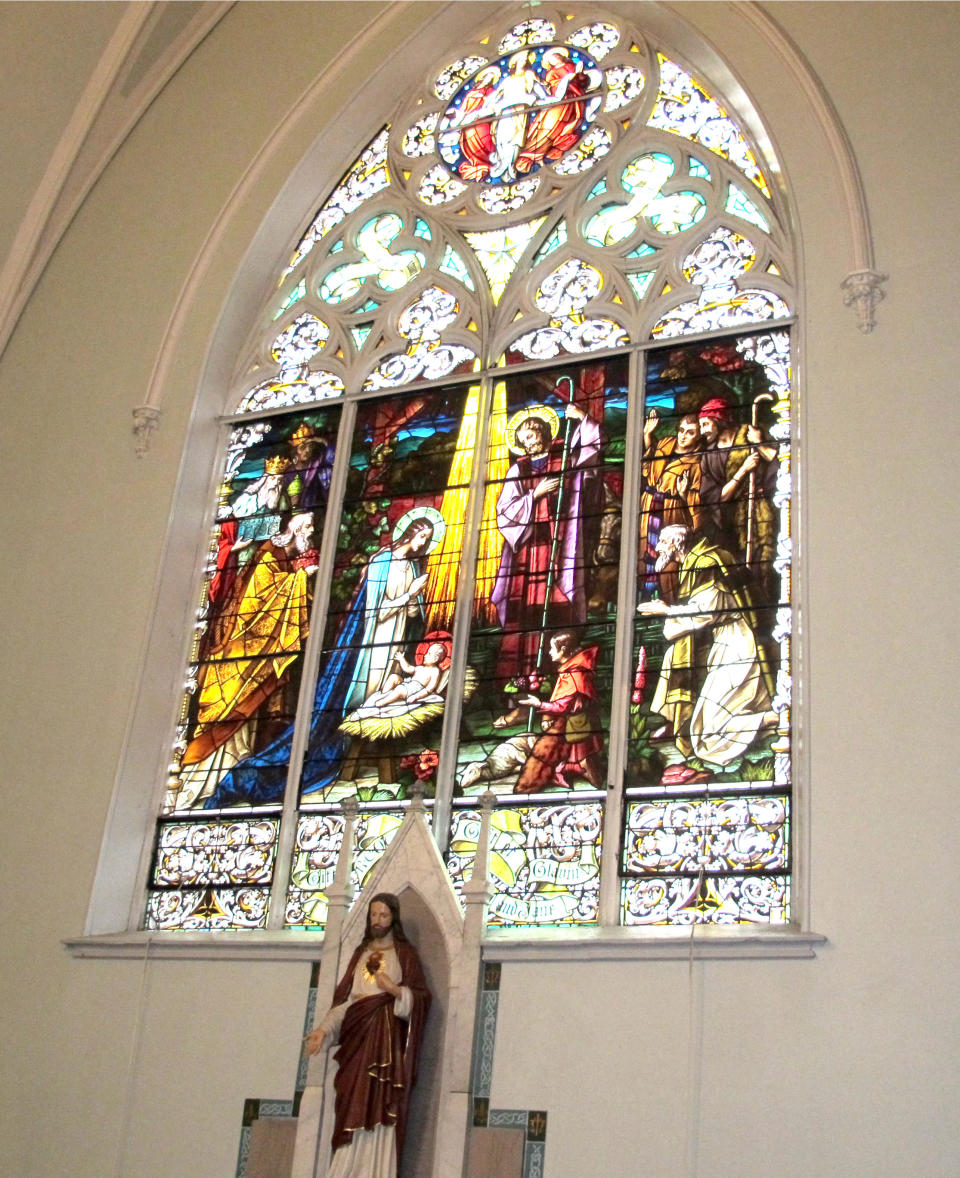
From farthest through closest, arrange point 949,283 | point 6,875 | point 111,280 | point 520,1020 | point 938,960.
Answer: point 111,280 → point 6,875 → point 949,283 → point 520,1020 → point 938,960

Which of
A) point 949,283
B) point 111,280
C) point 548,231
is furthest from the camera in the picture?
point 111,280

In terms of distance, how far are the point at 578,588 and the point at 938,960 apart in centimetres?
251

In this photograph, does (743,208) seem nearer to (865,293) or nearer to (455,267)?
(865,293)

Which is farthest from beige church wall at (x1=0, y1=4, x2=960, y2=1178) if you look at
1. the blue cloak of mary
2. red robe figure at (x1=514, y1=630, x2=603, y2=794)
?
red robe figure at (x1=514, y1=630, x2=603, y2=794)

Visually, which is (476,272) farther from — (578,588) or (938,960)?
(938,960)

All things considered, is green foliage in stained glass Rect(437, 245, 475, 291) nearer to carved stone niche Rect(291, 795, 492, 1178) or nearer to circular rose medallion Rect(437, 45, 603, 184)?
circular rose medallion Rect(437, 45, 603, 184)

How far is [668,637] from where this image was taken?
25.1 feet

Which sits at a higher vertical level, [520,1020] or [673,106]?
[673,106]

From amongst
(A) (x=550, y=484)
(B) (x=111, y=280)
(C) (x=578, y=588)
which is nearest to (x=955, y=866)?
(C) (x=578, y=588)

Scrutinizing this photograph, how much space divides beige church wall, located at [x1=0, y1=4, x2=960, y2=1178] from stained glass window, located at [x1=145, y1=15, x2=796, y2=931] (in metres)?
0.36

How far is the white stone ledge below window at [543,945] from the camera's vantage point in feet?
21.5

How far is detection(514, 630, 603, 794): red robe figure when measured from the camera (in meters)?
7.52

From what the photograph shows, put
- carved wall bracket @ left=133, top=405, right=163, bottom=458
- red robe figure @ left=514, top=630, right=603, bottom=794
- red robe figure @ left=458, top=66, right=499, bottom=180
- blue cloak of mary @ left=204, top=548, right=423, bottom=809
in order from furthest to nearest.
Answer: red robe figure @ left=458, top=66, right=499, bottom=180 < carved wall bracket @ left=133, top=405, right=163, bottom=458 < blue cloak of mary @ left=204, top=548, right=423, bottom=809 < red robe figure @ left=514, top=630, right=603, bottom=794

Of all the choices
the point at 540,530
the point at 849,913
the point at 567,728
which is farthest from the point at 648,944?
the point at 540,530
